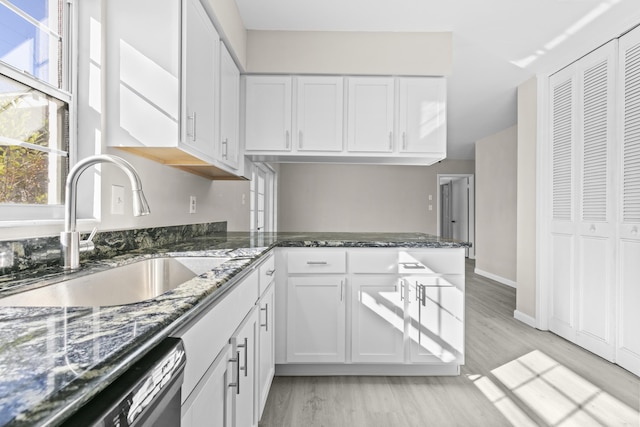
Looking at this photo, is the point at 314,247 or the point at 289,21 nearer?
the point at 314,247

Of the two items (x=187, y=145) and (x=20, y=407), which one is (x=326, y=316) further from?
(x=20, y=407)

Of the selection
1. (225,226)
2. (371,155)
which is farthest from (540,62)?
(225,226)

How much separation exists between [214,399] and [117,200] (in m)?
1.03

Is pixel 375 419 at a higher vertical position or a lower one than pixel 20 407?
lower

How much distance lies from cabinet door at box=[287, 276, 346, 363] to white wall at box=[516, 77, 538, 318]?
223 cm

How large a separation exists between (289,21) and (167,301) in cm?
258

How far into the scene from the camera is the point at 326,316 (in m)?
2.27

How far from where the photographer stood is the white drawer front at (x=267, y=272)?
1.74 meters

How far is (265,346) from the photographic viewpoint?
184cm

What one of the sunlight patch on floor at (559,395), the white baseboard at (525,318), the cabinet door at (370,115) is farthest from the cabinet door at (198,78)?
the white baseboard at (525,318)

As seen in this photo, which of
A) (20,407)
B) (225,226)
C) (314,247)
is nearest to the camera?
(20,407)

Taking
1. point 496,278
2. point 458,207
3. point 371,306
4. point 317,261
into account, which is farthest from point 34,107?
point 458,207

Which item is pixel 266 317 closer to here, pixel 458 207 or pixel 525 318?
pixel 525 318

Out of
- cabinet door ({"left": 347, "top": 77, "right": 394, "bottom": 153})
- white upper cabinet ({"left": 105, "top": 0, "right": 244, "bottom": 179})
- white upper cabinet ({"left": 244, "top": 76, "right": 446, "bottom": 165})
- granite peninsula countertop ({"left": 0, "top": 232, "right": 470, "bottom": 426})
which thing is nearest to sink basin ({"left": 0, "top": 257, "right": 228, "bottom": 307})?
granite peninsula countertop ({"left": 0, "top": 232, "right": 470, "bottom": 426})
